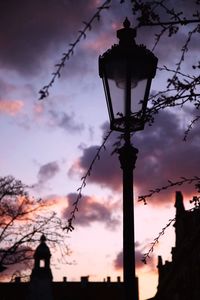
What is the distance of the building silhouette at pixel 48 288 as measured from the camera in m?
44.3

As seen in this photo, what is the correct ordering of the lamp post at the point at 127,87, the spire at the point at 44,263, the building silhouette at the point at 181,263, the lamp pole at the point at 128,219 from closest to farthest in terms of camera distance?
the lamp pole at the point at 128,219
the lamp post at the point at 127,87
the building silhouette at the point at 181,263
the spire at the point at 44,263

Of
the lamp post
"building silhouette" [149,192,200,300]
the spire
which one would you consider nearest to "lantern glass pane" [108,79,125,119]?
the lamp post

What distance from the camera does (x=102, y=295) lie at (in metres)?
52.5

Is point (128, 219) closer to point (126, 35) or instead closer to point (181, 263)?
point (126, 35)

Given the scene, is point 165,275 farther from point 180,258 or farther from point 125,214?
point 125,214

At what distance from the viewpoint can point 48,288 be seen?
45.0 meters

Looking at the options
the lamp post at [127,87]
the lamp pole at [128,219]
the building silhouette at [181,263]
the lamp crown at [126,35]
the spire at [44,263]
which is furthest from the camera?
the spire at [44,263]

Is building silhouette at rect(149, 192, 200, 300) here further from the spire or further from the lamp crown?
the lamp crown

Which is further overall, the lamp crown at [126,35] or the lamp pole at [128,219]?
the lamp crown at [126,35]

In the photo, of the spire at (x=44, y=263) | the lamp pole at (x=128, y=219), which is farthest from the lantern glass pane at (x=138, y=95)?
the spire at (x=44, y=263)

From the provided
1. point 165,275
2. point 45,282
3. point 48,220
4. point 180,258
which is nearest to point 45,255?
point 45,282

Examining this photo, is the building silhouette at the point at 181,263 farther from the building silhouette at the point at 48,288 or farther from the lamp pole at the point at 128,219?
the lamp pole at the point at 128,219

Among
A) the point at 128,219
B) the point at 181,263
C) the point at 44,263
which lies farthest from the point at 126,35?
the point at 44,263

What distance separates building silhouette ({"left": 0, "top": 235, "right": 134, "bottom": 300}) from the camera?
44.3m
